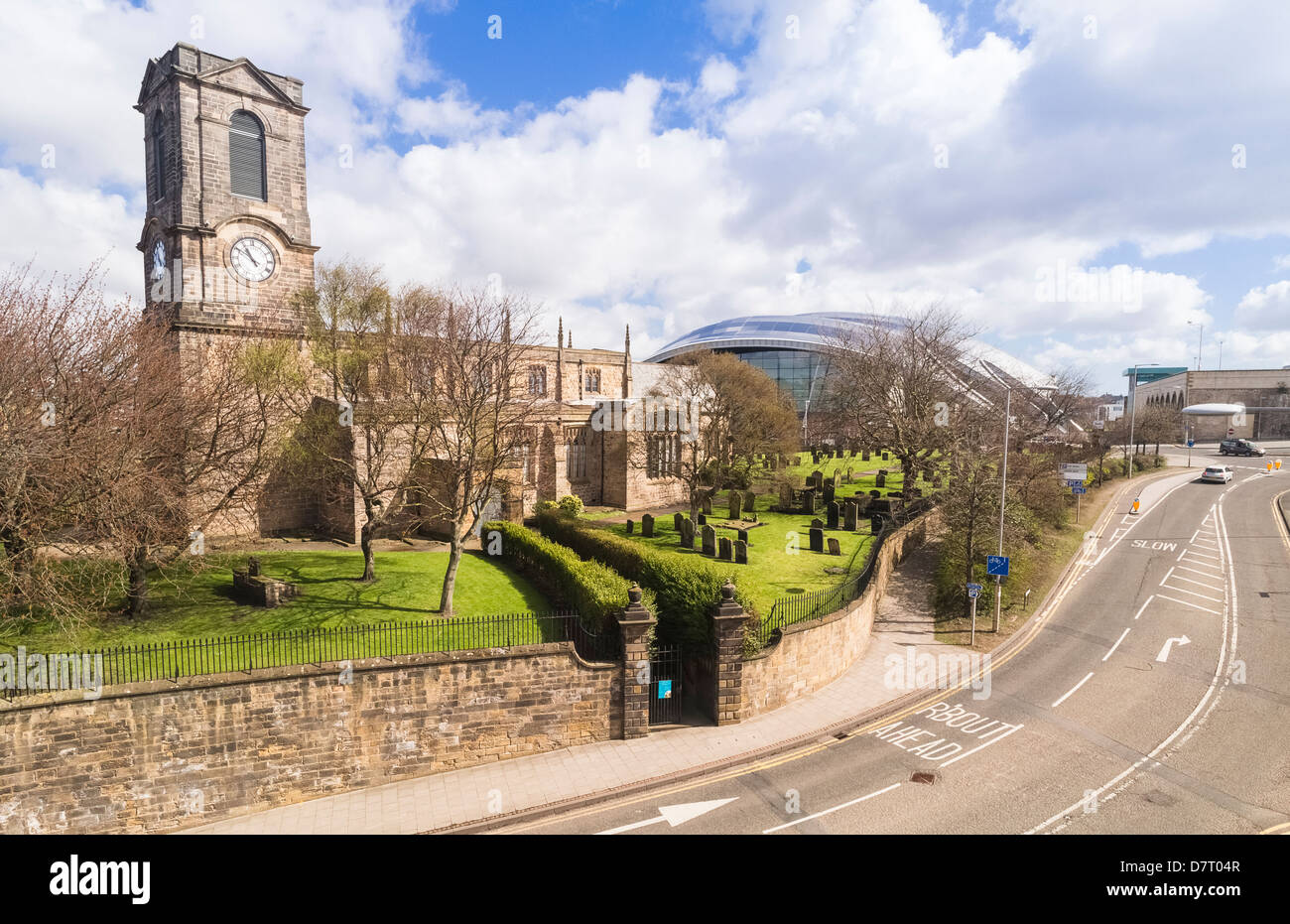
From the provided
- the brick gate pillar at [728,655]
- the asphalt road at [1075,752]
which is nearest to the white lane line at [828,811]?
the asphalt road at [1075,752]

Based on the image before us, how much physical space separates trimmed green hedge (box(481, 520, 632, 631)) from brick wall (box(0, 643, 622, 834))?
1.87 meters

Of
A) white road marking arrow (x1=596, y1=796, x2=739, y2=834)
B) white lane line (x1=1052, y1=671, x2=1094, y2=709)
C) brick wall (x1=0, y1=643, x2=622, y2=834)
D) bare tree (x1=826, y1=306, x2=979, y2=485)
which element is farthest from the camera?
bare tree (x1=826, y1=306, x2=979, y2=485)

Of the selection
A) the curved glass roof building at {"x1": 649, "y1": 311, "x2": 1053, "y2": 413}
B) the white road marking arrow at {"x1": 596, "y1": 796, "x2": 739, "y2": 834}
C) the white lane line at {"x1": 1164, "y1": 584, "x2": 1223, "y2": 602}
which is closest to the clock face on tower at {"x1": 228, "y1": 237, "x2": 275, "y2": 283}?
the white road marking arrow at {"x1": 596, "y1": 796, "x2": 739, "y2": 834}

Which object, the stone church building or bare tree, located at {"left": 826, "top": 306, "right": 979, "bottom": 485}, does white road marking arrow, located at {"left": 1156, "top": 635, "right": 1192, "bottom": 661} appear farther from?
the stone church building

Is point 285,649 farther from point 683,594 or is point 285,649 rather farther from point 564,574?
point 683,594

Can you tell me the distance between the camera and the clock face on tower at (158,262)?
90.8 ft

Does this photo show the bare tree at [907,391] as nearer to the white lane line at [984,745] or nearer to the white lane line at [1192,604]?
the white lane line at [1192,604]

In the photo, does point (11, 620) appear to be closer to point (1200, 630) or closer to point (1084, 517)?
point (1200, 630)

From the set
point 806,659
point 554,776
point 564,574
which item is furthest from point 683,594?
point 554,776

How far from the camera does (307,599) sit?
1822 cm

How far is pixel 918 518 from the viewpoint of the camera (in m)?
30.5

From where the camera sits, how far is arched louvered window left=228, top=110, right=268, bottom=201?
91.0 ft

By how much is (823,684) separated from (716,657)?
3828 mm

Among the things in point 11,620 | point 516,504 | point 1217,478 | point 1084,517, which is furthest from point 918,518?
point 11,620
